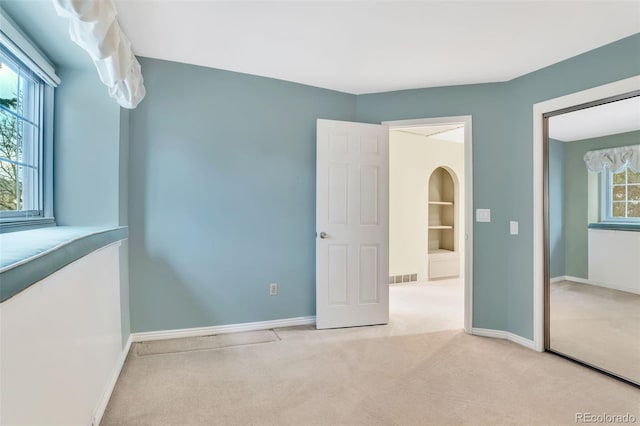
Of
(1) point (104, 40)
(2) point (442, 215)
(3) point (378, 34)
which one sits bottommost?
(2) point (442, 215)

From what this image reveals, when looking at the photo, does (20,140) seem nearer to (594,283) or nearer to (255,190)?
(255,190)

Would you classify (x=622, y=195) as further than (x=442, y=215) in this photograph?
No

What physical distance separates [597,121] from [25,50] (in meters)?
3.71

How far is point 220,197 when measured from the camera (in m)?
3.21

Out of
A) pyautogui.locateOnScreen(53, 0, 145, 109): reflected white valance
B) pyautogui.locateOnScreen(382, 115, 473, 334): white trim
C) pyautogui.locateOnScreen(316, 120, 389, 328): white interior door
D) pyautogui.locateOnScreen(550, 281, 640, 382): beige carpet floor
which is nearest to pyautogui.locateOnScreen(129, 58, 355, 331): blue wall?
pyautogui.locateOnScreen(316, 120, 389, 328): white interior door

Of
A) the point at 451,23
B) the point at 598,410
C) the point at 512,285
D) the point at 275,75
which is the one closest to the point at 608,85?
the point at 451,23

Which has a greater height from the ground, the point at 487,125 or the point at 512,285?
the point at 487,125

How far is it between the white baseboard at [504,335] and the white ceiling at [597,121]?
1694 mm

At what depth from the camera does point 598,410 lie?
82.0 inches

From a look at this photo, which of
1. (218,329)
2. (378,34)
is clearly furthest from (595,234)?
(218,329)

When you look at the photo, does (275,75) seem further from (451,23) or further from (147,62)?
(451,23)

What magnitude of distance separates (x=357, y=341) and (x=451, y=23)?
8.26 ft

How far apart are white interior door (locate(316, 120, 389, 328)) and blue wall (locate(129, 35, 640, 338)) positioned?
197 mm

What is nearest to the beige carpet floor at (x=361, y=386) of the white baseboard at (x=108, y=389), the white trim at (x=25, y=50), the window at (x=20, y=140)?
the white baseboard at (x=108, y=389)
